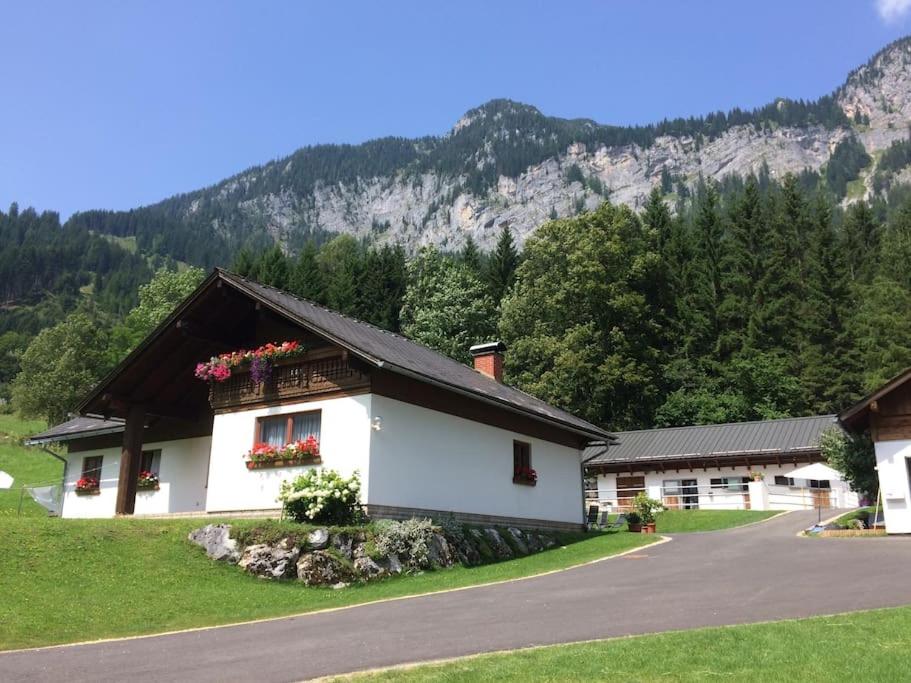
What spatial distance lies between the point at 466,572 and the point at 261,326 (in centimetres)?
902

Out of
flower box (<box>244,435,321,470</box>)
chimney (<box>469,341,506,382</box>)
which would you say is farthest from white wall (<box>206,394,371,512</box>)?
chimney (<box>469,341,506,382</box>)

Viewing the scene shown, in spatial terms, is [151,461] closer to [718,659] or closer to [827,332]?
[718,659]

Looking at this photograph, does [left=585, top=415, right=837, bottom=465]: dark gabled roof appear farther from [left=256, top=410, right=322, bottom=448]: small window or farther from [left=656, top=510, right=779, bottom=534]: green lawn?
[left=256, top=410, right=322, bottom=448]: small window

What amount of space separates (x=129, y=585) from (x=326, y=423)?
6.04m

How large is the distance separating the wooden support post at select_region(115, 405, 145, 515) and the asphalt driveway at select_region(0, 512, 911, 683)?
1220 centimetres

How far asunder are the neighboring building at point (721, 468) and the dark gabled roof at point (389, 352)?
11.1m

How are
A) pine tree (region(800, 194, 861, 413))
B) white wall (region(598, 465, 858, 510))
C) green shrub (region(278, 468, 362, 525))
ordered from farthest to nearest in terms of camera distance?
1. pine tree (region(800, 194, 861, 413))
2. white wall (region(598, 465, 858, 510))
3. green shrub (region(278, 468, 362, 525))

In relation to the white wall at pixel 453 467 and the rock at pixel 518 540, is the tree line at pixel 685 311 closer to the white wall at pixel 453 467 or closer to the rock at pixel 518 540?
the white wall at pixel 453 467

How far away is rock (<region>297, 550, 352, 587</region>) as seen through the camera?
14.9 meters

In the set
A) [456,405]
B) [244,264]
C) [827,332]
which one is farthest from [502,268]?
[456,405]

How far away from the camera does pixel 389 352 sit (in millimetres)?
19141

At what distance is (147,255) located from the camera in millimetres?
184750

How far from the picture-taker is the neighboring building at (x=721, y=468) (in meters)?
34.9

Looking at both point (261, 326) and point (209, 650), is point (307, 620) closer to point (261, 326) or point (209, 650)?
point (209, 650)
